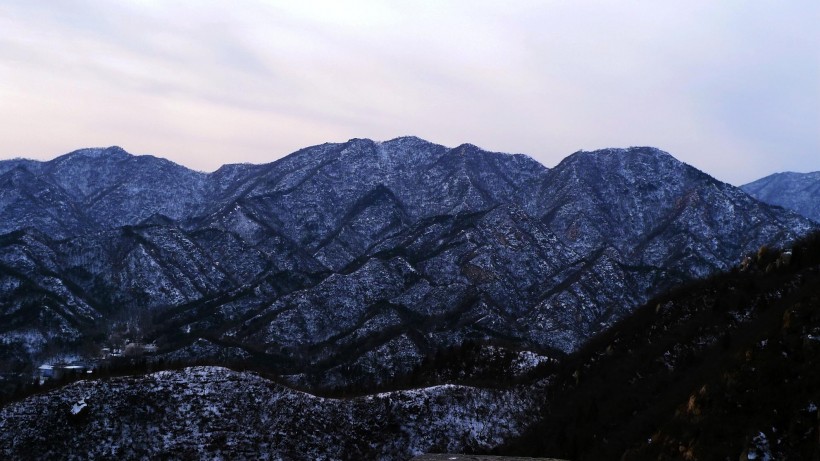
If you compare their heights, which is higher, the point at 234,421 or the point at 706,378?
the point at 706,378

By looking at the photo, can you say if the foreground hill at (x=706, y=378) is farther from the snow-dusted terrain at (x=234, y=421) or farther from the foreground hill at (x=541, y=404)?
the snow-dusted terrain at (x=234, y=421)

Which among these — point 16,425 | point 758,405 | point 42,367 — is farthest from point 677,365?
point 42,367

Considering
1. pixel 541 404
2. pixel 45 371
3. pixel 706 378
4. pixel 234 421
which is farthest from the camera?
pixel 45 371

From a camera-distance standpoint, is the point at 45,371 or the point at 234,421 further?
the point at 45,371

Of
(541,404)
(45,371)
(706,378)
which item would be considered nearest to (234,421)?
(541,404)

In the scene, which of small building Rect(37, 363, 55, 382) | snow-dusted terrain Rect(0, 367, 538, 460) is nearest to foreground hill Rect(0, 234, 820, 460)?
snow-dusted terrain Rect(0, 367, 538, 460)

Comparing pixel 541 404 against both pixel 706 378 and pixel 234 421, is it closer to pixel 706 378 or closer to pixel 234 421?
pixel 706 378

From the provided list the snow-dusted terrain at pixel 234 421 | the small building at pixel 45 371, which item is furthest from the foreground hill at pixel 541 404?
the small building at pixel 45 371

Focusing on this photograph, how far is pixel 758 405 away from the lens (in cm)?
4862

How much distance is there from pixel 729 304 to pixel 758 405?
39.4m

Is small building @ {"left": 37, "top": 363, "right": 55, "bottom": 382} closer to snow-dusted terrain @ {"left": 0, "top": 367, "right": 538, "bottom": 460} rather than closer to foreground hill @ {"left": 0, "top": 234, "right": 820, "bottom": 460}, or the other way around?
foreground hill @ {"left": 0, "top": 234, "right": 820, "bottom": 460}

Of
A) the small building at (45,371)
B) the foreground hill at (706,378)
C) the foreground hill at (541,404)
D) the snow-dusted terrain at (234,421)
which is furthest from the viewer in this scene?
the small building at (45,371)

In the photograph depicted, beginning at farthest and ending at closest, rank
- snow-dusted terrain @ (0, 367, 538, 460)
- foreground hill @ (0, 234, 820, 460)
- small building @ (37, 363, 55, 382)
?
small building @ (37, 363, 55, 382) < snow-dusted terrain @ (0, 367, 538, 460) < foreground hill @ (0, 234, 820, 460)

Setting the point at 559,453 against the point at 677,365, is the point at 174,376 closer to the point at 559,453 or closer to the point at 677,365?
the point at 559,453
